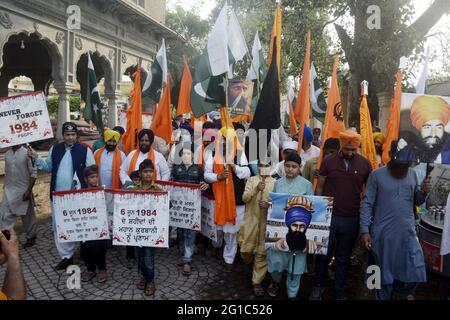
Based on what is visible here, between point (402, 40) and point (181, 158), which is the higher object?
point (402, 40)

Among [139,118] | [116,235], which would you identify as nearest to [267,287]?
[116,235]

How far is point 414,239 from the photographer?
338cm

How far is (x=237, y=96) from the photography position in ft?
19.0

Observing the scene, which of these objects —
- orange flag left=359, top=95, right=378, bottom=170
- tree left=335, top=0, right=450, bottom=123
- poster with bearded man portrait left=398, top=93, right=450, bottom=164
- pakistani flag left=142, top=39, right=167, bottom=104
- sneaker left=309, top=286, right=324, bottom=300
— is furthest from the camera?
tree left=335, top=0, right=450, bottom=123

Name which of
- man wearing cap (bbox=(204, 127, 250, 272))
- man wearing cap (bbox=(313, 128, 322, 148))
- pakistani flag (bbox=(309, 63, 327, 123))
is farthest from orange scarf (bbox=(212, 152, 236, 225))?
man wearing cap (bbox=(313, 128, 322, 148))

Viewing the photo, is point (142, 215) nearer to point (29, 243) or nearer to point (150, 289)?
point (150, 289)

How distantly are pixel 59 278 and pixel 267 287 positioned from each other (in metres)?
2.56

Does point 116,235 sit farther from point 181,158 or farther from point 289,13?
point 289,13

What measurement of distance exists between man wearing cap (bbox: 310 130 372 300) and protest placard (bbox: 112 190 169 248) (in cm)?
177

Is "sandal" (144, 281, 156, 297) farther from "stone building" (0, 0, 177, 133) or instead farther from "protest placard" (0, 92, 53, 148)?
"stone building" (0, 0, 177, 133)

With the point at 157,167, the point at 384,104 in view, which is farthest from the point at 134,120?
the point at 384,104

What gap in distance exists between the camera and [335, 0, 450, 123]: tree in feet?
29.4

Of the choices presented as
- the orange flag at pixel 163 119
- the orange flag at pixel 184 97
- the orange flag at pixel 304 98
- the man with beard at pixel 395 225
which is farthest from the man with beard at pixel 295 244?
the orange flag at pixel 184 97

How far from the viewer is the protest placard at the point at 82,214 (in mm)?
4227
